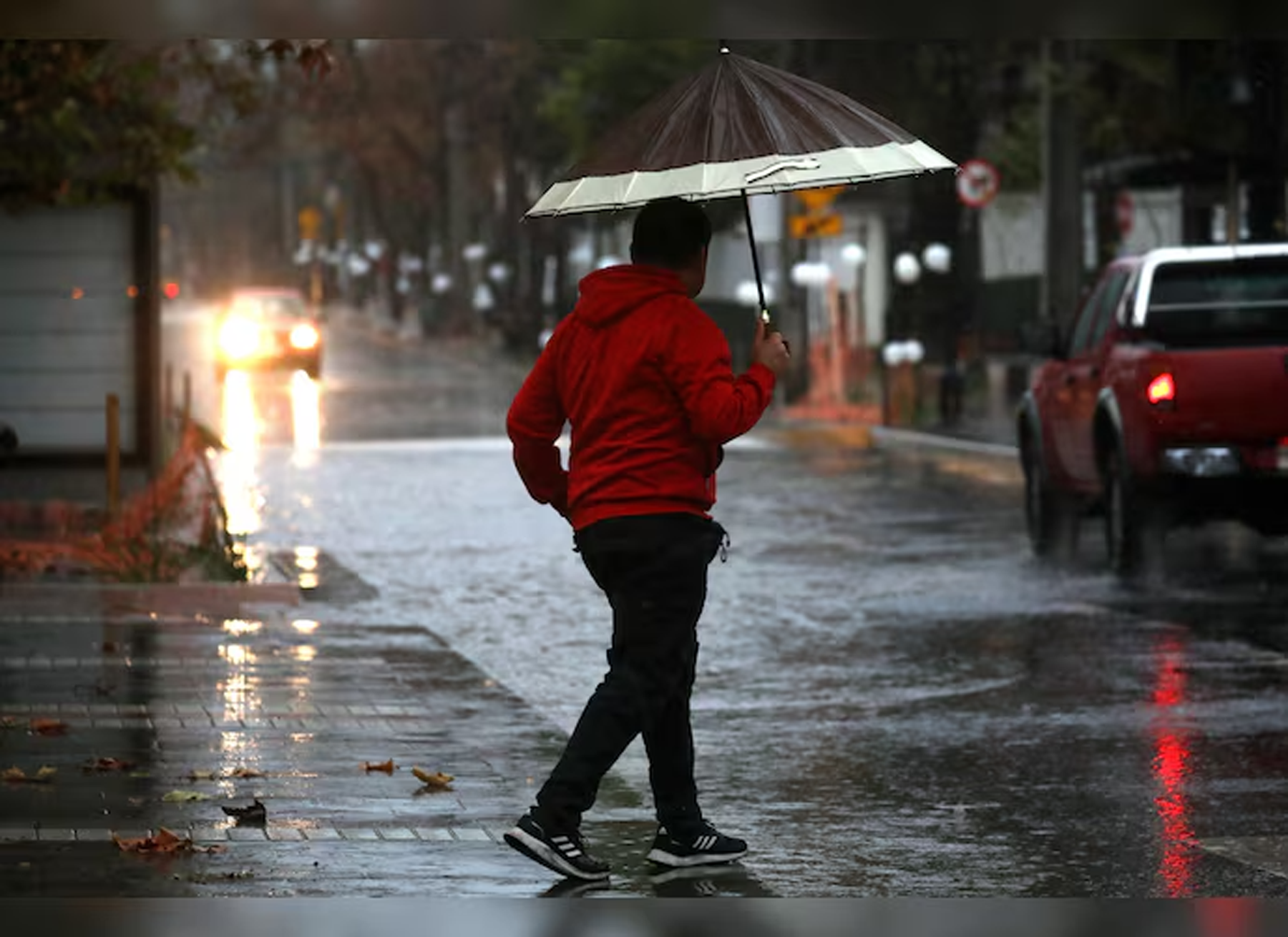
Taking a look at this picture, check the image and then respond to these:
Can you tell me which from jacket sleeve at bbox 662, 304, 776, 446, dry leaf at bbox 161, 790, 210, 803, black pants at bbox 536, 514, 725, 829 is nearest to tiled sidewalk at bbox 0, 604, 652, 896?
dry leaf at bbox 161, 790, 210, 803

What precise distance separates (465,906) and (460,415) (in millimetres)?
33019

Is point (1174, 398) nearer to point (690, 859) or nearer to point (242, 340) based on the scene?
point (690, 859)

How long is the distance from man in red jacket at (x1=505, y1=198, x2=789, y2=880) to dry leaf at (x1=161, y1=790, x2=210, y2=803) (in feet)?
6.14

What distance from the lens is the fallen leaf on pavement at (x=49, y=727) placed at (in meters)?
11.5

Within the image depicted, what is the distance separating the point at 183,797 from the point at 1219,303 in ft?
33.3

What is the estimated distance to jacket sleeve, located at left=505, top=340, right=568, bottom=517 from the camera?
8383mm

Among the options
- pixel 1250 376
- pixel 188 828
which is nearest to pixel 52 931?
pixel 188 828

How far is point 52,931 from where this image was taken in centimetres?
741

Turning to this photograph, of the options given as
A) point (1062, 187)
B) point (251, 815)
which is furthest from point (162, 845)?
point (1062, 187)

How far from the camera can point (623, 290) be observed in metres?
8.26

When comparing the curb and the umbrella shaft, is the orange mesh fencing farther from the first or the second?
the umbrella shaft

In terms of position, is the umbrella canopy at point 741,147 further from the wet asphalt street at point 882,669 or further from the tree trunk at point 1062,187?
the tree trunk at point 1062,187

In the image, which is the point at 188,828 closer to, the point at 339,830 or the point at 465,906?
the point at 339,830

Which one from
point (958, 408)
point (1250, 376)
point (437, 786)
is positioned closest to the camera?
point (437, 786)
